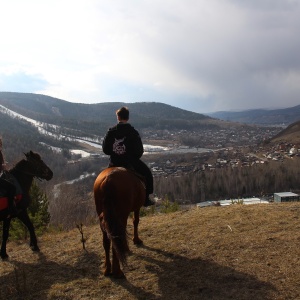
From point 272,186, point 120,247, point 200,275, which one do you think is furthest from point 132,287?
point 272,186

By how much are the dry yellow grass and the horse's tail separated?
0.71 m

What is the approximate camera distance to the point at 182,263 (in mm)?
6801

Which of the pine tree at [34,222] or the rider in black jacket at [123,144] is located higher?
the rider in black jacket at [123,144]

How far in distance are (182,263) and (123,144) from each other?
2.82 meters

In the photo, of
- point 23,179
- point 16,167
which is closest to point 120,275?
point 23,179

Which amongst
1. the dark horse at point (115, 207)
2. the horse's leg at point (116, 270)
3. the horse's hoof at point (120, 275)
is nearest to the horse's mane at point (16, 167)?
the dark horse at point (115, 207)

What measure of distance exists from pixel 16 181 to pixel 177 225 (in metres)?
4.54

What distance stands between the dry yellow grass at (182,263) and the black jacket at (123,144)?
86.8 inches

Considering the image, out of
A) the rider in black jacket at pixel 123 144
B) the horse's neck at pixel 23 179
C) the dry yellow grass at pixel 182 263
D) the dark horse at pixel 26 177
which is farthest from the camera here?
the horse's neck at pixel 23 179

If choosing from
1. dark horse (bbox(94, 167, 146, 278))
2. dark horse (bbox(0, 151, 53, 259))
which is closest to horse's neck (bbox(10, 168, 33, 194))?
dark horse (bbox(0, 151, 53, 259))

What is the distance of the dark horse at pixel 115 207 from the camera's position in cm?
577

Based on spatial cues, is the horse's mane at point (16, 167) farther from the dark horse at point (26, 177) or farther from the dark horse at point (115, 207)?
the dark horse at point (115, 207)

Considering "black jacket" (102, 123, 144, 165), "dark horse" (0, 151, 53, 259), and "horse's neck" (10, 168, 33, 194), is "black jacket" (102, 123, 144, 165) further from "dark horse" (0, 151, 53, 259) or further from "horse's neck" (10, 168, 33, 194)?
"horse's neck" (10, 168, 33, 194)

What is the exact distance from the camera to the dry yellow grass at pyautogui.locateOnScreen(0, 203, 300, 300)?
564cm
